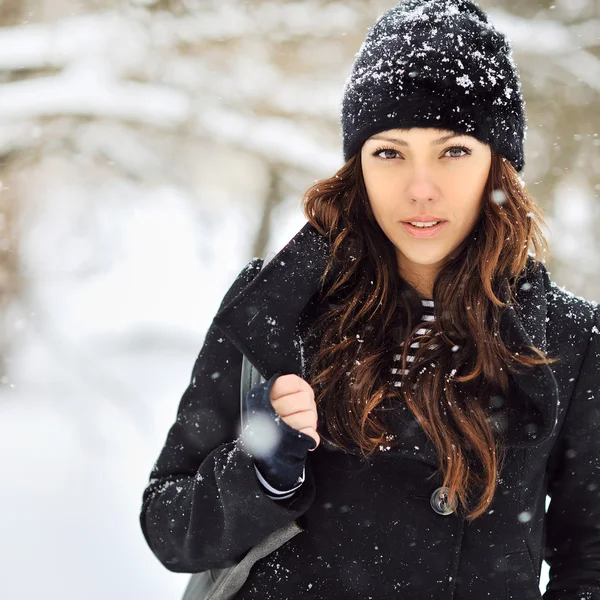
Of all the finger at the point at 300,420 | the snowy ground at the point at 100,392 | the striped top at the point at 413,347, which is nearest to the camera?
the finger at the point at 300,420

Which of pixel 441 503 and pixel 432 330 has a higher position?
pixel 432 330

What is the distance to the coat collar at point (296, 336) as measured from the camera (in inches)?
65.2

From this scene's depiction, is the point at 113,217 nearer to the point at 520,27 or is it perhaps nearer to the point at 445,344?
the point at 520,27

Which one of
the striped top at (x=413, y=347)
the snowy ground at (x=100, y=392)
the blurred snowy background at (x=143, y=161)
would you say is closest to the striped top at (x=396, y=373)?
the striped top at (x=413, y=347)

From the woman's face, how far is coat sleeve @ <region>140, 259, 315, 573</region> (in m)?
0.39

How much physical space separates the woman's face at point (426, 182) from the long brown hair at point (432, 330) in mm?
84

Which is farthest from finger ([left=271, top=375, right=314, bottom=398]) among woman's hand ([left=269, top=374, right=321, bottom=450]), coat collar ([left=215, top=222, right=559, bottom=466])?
coat collar ([left=215, top=222, right=559, bottom=466])

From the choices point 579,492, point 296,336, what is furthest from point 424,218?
point 579,492

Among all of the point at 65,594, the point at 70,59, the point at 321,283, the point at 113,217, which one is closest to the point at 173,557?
the point at 321,283

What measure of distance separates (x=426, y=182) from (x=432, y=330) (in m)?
0.39

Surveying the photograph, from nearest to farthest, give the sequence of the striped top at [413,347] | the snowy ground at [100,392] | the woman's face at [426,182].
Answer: the woman's face at [426,182] < the striped top at [413,347] < the snowy ground at [100,392]

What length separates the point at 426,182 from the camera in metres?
1.62

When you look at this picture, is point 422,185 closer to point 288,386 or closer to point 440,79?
point 440,79

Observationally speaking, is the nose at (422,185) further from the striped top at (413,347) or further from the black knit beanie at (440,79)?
the striped top at (413,347)
